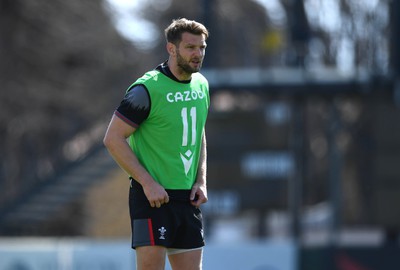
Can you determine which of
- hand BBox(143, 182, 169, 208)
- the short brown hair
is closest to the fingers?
hand BBox(143, 182, 169, 208)

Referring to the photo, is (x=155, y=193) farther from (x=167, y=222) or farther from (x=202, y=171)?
(x=202, y=171)

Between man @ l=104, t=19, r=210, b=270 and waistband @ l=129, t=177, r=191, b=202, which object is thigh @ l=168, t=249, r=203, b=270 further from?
waistband @ l=129, t=177, r=191, b=202

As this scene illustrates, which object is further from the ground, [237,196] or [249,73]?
[249,73]

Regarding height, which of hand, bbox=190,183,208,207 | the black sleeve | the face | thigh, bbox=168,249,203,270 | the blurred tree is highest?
the blurred tree

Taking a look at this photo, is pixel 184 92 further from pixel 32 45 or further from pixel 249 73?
pixel 32 45

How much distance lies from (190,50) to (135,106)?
0.42m

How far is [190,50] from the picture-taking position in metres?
6.86

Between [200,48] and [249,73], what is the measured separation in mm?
8607

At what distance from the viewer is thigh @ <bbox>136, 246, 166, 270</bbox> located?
6.83m

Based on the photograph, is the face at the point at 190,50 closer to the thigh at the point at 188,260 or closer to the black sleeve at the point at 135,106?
the black sleeve at the point at 135,106

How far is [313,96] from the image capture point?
15266 millimetres

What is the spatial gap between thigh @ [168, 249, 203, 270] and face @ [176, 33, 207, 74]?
3.27 feet

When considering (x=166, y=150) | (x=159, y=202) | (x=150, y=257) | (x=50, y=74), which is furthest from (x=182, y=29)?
(x=50, y=74)

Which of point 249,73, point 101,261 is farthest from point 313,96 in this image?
point 101,261
